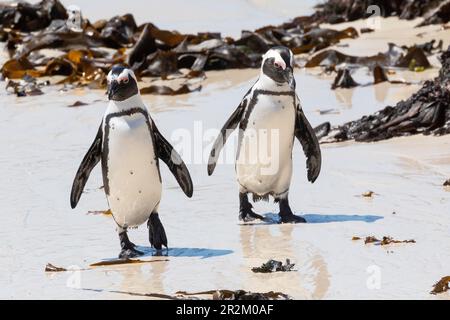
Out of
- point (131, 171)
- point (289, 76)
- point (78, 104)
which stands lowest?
point (78, 104)

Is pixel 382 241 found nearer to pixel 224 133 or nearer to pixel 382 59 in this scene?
pixel 224 133

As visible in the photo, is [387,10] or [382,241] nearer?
[382,241]

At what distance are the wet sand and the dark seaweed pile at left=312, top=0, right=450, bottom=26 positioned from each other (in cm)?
696

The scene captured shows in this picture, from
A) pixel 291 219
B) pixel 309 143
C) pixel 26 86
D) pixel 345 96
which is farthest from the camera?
pixel 26 86

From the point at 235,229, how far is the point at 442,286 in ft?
5.42

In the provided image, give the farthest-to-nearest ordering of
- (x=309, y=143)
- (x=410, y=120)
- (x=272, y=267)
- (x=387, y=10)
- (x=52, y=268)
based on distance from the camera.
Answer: (x=387, y=10), (x=410, y=120), (x=309, y=143), (x=52, y=268), (x=272, y=267)

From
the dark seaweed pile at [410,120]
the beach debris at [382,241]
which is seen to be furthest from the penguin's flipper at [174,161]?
the dark seaweed pile at [410,120]

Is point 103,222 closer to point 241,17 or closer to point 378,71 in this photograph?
point 378,71

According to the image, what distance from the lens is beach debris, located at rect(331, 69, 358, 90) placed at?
11.2m

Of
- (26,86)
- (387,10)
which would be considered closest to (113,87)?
(26,86)

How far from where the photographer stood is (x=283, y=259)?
5156 millimetres

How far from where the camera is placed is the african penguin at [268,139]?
19.7 feet

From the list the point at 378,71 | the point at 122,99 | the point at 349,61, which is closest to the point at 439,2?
the point at 349,61

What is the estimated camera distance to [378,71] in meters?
11.5
